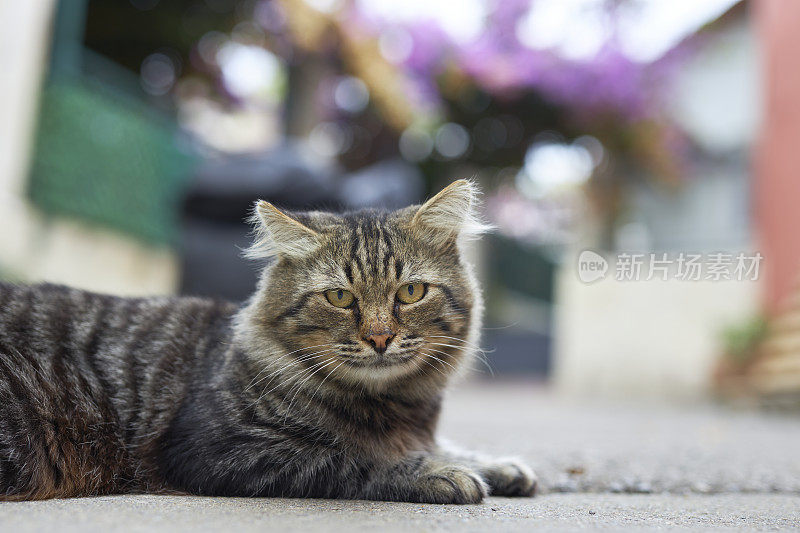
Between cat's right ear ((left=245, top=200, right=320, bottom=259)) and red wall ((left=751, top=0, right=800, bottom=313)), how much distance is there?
5128 mm

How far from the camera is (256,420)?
1.98m

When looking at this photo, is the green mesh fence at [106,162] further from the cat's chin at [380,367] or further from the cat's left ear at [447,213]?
the cat's chin at [380,367]

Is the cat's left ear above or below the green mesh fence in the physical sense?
below

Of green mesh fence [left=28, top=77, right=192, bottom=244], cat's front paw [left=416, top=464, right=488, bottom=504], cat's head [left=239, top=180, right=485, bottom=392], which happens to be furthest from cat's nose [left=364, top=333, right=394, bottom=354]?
green mesh fence [left=28, top=77, right=192, bottom=244]

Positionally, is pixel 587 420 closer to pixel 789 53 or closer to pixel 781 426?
pixel 781 426

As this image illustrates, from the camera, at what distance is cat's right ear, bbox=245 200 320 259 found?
2.11m

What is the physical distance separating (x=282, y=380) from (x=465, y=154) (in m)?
7.83

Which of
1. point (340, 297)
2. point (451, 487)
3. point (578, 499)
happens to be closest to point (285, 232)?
point (340, 297)

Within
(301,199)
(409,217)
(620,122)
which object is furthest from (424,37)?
(409,217)

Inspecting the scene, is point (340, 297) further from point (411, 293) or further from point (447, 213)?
point (447, 213)

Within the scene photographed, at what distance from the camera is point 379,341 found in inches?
73.8

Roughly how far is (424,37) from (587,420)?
5394 millimetres

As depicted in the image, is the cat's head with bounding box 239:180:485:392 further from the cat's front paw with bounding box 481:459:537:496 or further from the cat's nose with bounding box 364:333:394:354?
the cat's front paw with bounding box 481:459:537:496

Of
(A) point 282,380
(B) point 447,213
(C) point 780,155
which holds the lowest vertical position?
(A) point 282,380
